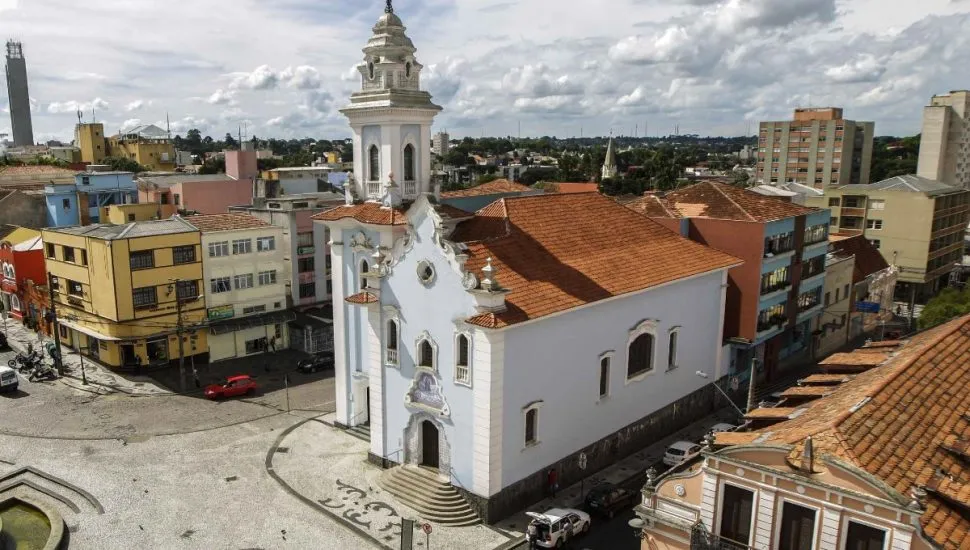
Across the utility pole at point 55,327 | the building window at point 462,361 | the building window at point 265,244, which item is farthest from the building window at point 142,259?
the building window at point 462,361

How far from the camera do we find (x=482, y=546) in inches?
1027

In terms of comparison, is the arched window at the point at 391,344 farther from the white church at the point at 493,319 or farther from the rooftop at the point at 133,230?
the rooftop at the point at 133,230

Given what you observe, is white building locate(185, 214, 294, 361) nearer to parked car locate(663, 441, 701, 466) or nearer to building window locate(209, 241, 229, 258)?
building window locate(209, 241, 229, 258)

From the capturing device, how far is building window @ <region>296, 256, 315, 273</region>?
5411cm

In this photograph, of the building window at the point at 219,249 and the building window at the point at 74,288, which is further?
the building window at the point at 219,249

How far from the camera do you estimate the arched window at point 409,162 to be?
112ft

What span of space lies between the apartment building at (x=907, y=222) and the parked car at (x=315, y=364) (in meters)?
51.1

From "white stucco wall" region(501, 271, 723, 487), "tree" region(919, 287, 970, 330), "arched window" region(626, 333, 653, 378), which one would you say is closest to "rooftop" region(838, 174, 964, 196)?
"tree" region(919, 287, 970, 330)

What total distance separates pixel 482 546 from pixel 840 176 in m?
118

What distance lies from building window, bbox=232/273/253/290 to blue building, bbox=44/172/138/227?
25.4 metres

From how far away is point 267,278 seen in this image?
51.9 m

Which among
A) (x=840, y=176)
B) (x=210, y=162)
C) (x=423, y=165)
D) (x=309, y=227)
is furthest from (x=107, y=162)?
(x=840, y=176)

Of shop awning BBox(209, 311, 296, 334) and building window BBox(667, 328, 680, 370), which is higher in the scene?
building window BBox(667, 328, 680, 370)

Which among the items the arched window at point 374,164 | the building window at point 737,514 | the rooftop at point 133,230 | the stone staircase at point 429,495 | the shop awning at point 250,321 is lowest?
the stone staircase at point 429,495
